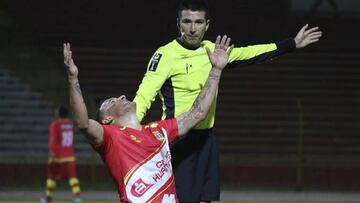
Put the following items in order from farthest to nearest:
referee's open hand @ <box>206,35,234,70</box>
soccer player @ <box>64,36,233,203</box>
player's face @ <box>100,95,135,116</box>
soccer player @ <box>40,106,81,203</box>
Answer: soccer player @ <box>40,106,81,203</box>, referee's open hand @ <box>206,35,234,70</box>, player's face @ <box>100,95,135,116</box>, soccer player @ <box>64,36,233,203</box>

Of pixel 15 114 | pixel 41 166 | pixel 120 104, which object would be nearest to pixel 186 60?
pixel 120 104

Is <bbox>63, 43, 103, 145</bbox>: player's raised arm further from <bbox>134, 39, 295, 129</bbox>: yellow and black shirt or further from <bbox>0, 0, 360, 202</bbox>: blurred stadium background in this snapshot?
<bbox>0, 0, 360, 202</bbox>: blurred stadium background

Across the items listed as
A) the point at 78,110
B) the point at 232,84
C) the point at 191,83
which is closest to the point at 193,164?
the point at 191,83

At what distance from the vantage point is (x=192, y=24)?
642cm

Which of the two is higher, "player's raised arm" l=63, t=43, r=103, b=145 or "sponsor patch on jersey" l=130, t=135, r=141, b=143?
"player's raised arm" l=63, t=43, r=103, b=145

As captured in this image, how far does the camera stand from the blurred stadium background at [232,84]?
20906mm

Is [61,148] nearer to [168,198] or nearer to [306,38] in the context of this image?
[306,38]

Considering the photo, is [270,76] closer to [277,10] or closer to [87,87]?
[277,10]

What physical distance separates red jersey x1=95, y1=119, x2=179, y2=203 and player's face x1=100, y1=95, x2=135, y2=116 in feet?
0.38

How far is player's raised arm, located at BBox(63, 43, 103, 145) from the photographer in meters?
5.46

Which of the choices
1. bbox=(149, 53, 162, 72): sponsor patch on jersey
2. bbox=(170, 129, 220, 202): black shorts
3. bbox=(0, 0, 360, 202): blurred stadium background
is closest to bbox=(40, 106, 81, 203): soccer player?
bbox=(0, 0, 360, 202): blurred stadium background

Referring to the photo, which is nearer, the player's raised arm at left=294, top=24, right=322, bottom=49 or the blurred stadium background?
the player's raised arm at left=294, top=24, right=322, bottom=49

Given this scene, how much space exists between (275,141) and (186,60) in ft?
53.3

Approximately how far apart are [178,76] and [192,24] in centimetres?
39
